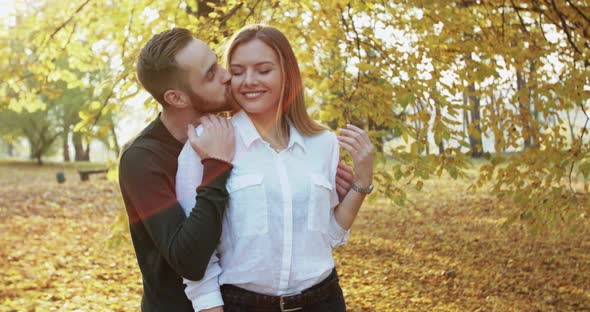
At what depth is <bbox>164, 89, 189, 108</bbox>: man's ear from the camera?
79.4 inches

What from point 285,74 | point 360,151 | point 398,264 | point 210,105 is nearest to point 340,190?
point 360,151

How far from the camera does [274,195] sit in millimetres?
1922

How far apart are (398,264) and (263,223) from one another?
6364 millimetres

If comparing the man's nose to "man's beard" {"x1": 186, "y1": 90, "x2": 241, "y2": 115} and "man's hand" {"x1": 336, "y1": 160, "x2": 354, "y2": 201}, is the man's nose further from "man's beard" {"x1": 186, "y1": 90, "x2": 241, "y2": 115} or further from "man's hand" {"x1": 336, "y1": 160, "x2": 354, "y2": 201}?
"man's hand" {"x1": 336, "y1": 160, "x2": 354, "y2": 201}

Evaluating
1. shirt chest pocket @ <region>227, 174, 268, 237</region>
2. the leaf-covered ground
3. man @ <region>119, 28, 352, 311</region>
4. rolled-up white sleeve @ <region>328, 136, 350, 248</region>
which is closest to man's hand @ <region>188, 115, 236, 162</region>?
man @ <region>119, 28, 352, 311</region>

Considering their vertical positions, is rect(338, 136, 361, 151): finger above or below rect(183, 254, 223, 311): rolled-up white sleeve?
above

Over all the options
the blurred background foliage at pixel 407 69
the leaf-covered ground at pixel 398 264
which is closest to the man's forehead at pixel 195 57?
the blurred background foliage at pixel 407 69

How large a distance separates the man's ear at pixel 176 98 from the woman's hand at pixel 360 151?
1.98ft

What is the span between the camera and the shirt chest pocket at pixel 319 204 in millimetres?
1967

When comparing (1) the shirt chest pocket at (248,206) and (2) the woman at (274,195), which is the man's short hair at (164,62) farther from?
(1) the shirt chest pocket at (248,206)

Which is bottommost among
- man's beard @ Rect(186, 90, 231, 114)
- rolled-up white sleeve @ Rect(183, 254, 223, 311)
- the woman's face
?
rolled-up white sleeve @ Rect(183, 254, 223, 311)

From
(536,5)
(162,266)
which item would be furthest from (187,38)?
(536,5)

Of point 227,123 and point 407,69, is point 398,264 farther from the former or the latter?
point 227,123

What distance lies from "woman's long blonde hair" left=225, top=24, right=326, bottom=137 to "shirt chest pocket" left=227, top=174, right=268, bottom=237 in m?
0.33
